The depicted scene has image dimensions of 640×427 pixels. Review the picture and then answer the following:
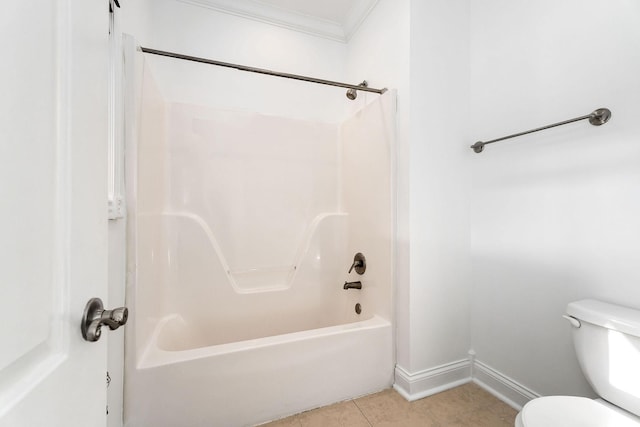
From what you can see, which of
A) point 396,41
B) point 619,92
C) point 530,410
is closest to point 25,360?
point 530,410

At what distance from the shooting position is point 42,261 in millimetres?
354

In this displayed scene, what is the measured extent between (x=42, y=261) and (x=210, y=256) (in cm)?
153

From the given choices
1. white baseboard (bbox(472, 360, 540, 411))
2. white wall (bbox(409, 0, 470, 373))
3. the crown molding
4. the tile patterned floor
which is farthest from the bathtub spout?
the crown molding

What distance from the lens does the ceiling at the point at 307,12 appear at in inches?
77.7

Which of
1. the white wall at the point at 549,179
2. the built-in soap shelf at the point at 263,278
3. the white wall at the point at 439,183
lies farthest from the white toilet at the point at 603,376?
the built-in soap shelf at the point at 263,278

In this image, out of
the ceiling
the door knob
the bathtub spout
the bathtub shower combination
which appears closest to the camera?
the door knob

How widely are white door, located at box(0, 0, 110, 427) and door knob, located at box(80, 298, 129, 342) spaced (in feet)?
0.04

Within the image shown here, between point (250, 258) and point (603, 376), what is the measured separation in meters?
1.86

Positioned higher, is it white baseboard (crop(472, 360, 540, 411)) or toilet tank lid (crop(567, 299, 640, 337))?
toilet tank lid (crop(567, 299, 640, 337))

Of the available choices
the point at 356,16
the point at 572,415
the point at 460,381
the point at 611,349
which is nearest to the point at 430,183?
the point at 611,349

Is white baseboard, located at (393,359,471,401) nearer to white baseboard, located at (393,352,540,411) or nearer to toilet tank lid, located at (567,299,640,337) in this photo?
white baseboard, located at (393,352,540,411)

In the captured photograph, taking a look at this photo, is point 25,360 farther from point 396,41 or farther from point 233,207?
point 396,41

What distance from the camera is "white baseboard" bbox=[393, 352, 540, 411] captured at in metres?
1.40

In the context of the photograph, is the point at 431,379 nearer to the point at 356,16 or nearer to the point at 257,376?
the point at 257,376
